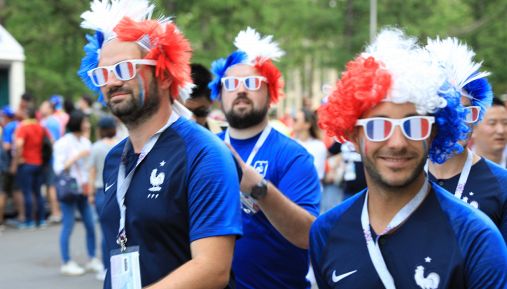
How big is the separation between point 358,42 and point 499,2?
6.35 meters

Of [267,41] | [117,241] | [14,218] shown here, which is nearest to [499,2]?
[14,218]

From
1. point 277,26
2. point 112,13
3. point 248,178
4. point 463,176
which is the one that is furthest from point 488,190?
point 277,26

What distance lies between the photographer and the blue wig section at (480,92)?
4.11 metres

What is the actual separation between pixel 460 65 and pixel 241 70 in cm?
161

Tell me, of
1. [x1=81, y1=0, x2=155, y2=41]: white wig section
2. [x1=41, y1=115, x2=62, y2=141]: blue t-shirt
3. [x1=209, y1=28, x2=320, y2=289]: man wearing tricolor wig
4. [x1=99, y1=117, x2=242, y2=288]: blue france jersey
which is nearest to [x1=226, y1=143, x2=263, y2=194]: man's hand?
[x1=209, y1=28, x2=320, y2=289]: man wearing tricolor wig

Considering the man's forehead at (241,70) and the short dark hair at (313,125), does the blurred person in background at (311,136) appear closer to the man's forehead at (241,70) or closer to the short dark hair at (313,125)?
the short dark hair at (313,125)

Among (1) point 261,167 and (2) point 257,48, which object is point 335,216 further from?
(2) point 257,48

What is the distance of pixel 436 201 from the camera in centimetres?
261

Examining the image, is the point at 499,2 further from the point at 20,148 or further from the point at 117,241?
the point at 117,241

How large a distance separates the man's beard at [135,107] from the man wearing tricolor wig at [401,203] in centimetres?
74

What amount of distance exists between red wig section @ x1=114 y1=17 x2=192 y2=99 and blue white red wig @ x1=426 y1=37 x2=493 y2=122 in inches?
40.2

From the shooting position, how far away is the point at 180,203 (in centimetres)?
293

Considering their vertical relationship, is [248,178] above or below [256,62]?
below

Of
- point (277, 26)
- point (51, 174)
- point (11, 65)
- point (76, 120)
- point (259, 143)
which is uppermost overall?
point (277, 26)
